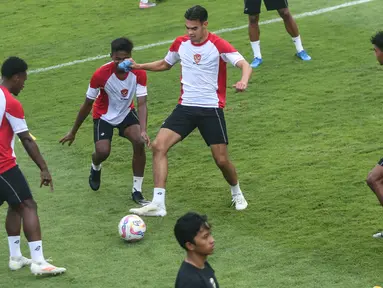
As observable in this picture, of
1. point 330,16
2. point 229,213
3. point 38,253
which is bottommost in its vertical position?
point 330,16

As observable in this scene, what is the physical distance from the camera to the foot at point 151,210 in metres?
11.1

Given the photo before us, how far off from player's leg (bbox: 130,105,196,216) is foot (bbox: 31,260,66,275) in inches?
68.5

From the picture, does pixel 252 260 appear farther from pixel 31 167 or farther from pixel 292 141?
pixel 31 167

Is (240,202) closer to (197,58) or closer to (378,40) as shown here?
(197,58)

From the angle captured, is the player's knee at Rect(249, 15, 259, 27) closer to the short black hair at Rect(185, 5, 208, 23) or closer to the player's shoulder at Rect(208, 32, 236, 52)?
the player's shoulder at Rect(208, 32, 236, 52)

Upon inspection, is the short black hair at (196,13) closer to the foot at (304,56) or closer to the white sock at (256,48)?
the white sock at (256,48)

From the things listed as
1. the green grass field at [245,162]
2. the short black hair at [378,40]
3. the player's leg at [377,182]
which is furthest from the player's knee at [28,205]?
the short black hair at [378,40]

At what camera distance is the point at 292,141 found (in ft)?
43.8

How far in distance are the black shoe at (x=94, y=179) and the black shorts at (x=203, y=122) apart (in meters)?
1.52

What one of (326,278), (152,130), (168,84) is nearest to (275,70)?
(168,84)

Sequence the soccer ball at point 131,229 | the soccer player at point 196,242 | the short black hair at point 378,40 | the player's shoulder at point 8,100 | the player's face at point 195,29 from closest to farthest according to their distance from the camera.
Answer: the soccer player at point 196,242, the player's shoulder at point 8,100, the short black hair at point 378,40, the soccer ball at point 131,229, the player's face at point 195,29

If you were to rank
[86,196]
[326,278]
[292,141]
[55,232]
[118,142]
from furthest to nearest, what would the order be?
[118,142] < [292,141] < [86,196] < [55,232] < [326,278]

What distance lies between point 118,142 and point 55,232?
348 cm

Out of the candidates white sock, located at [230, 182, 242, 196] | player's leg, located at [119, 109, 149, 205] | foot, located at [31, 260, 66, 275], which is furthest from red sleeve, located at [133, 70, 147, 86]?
foot, located at [31, 260, 66, 275]
